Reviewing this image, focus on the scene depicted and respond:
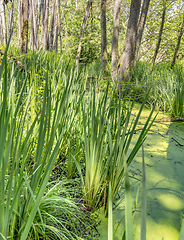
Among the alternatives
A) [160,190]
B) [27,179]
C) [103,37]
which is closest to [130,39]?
[103,37]

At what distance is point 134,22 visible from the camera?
9.21ft

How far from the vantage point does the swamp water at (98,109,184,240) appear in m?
0.87

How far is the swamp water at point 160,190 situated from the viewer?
0.87 m

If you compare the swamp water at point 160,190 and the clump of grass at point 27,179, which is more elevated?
the clump of grass at point 27,179

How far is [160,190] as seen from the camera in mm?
1166

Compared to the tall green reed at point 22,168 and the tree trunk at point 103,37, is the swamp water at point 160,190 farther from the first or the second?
the tree trunk at point 103,37

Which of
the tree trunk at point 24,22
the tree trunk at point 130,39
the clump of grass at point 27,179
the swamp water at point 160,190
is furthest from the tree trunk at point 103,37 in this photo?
the clump of grass at point 27,179

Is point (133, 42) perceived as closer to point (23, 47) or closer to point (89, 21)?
point (23, 47)

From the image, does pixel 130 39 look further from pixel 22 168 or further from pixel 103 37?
pixel 22 168

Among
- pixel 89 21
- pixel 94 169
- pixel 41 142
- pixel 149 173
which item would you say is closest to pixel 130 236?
pixel 41 142

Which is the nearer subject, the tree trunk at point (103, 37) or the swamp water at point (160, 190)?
the swamp water at point (160, 190)

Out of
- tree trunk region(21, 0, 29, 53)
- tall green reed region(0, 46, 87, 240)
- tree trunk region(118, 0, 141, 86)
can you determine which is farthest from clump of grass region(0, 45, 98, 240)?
tree trunk region(21, 0, 29, 53)

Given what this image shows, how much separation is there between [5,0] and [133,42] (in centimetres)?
269

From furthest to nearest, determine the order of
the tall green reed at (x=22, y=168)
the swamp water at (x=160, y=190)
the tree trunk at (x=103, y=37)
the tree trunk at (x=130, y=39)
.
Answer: the tree trunk at (x=103, y=37) → the tree trunk at (x=130, y=39) → the swamp water at (x=160, y=190) → the tall green reed at (x=22, y=168)
